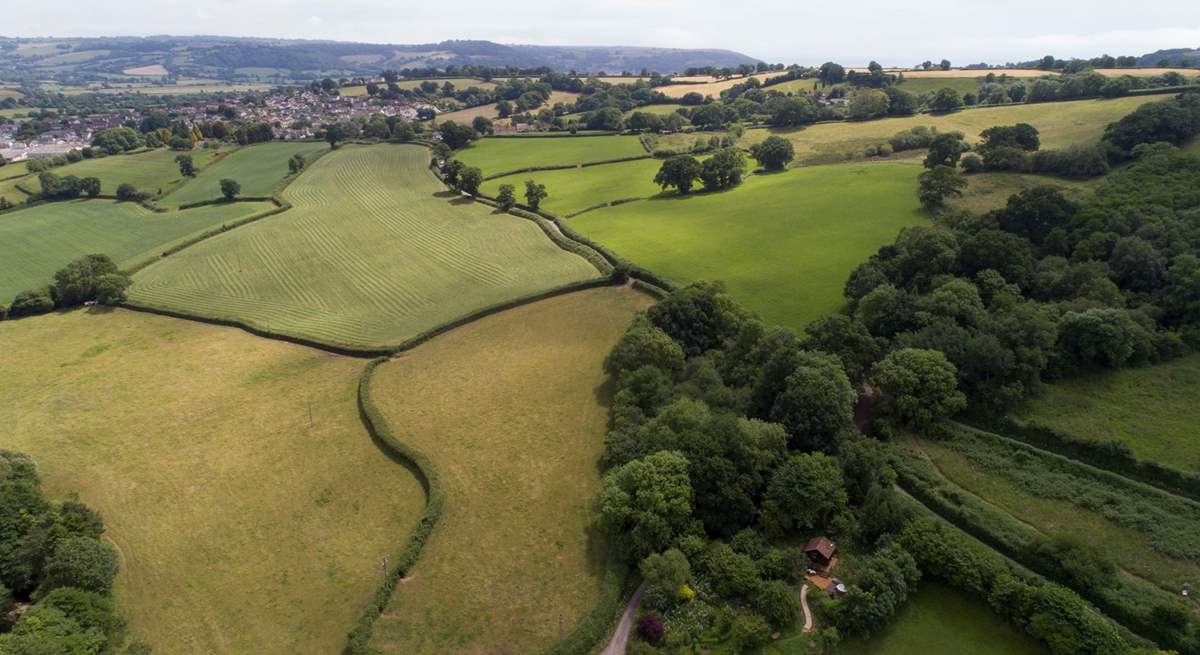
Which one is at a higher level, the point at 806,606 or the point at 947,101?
the point at 947,101

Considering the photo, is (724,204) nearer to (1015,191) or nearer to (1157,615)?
(1015,191)

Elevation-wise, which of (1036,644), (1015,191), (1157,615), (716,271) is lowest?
(1036,644)

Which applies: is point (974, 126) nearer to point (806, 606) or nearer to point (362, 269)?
point (362, 269)

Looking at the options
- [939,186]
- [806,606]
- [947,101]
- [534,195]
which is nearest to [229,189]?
[534,195]

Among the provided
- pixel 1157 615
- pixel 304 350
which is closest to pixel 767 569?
pixel 1157 615

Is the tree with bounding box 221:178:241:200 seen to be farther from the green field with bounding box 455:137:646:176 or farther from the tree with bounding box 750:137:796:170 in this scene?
the tree with bounding box 750:137:796:170
